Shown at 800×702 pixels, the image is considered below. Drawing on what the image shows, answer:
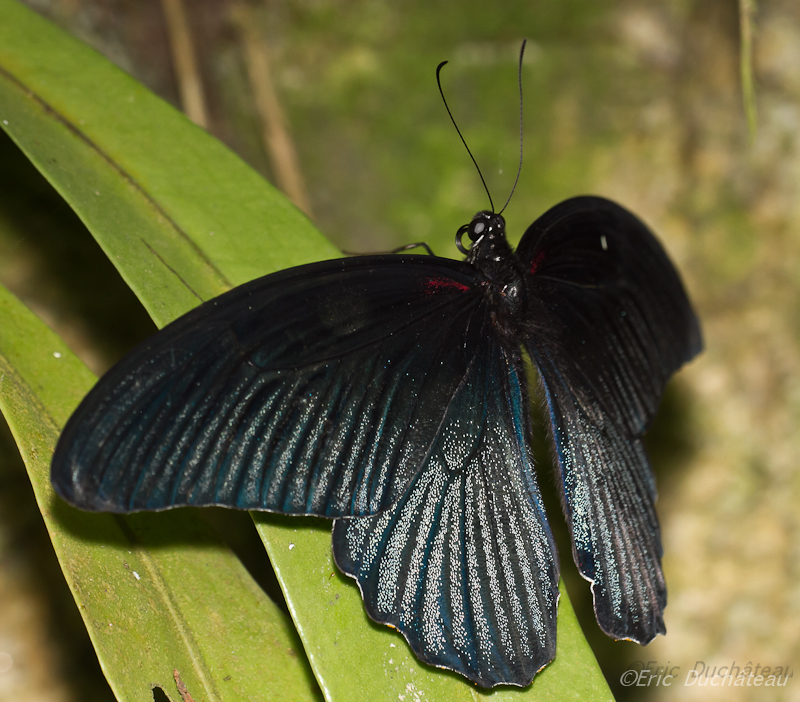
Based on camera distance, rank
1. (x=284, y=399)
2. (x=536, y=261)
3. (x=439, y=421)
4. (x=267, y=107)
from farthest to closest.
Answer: (x=267, y=107) < (x=536, y=261) < (x=439, y=421) < (x=284, y=399)

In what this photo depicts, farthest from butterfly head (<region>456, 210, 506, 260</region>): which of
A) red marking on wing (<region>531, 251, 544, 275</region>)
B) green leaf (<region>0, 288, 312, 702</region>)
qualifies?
green leaf (<region>0, 288, 312, 702</region>)

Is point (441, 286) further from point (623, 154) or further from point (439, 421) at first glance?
point (623, 154)

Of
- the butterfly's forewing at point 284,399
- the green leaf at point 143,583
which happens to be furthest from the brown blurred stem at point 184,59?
the butterfly's forewing at point 284,399

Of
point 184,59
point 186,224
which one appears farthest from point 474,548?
point 184,59

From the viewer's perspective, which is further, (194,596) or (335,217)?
(335,217)

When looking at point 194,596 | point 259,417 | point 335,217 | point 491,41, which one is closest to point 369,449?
point 259,417

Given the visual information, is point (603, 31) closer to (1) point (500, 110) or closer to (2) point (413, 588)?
(1) point (500, 110)

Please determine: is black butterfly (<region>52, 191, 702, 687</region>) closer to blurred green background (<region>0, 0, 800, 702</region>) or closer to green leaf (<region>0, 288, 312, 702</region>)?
green leaf (<region>0, 288, 312, 702</region>)
